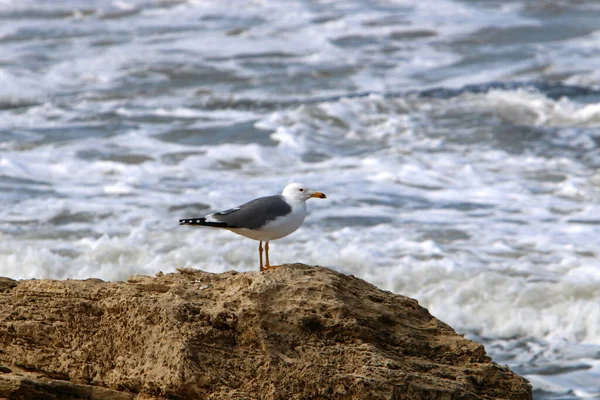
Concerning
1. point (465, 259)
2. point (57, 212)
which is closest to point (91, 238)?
point (57, 212)

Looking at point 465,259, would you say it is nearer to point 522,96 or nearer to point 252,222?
point 252,222

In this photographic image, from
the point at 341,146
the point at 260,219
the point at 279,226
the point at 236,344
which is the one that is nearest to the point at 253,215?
the point at 260,219

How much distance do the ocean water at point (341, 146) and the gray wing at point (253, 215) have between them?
2.48 metres

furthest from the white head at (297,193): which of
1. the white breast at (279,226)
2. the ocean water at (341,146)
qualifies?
the ocean water at (341,146)

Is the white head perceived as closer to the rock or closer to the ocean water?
the rock

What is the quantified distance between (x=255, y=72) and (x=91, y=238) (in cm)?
771

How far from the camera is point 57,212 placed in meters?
9.73

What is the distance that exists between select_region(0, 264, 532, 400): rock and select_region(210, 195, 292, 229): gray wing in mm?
546

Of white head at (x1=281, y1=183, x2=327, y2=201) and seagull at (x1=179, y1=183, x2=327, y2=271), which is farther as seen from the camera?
white head at (x1=281, y1=183, x2=327, y2=201)

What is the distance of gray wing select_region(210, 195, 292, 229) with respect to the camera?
15.5ft

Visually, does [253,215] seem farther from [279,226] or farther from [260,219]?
[279,226]

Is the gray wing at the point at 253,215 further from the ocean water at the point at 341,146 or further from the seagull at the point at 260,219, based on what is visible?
the ocean water at the point at 341,146

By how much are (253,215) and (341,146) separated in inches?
308

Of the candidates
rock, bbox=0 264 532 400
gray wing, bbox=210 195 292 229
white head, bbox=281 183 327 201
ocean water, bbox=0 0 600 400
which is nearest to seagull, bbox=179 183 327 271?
gray wing, bbox=210 195 292 229
